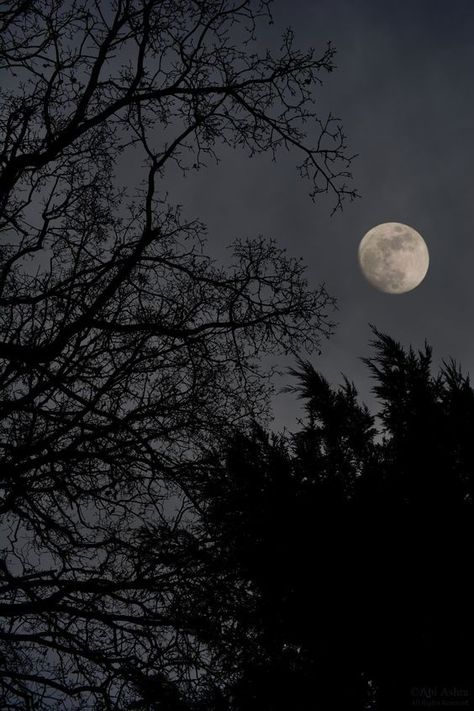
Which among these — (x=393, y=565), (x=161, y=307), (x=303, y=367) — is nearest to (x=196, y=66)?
(x=161, y=307)

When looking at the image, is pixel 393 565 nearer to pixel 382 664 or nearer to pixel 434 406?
pixel 382 664

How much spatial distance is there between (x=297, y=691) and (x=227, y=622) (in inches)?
41.9

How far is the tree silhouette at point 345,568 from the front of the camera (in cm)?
577

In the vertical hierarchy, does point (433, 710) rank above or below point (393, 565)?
below

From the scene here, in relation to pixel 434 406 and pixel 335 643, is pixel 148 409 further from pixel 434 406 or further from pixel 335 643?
pixel 434 406

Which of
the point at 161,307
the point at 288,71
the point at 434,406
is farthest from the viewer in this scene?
the point at 434,406

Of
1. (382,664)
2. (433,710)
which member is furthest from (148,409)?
(433,710)

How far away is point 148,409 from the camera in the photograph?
6410 mm

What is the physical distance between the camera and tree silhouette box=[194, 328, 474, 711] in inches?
227

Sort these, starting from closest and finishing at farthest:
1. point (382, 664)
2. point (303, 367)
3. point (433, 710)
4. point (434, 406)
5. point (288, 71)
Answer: point (433, 710)
point (382, 664)
point (288, 71)
point (434, 406)
point (303, 367)

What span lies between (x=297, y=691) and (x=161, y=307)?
4.96 meters

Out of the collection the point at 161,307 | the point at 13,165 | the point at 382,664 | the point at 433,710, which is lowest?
the point at 433,710

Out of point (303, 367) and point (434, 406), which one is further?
point (303, 367)

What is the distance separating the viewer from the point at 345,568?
621cm
